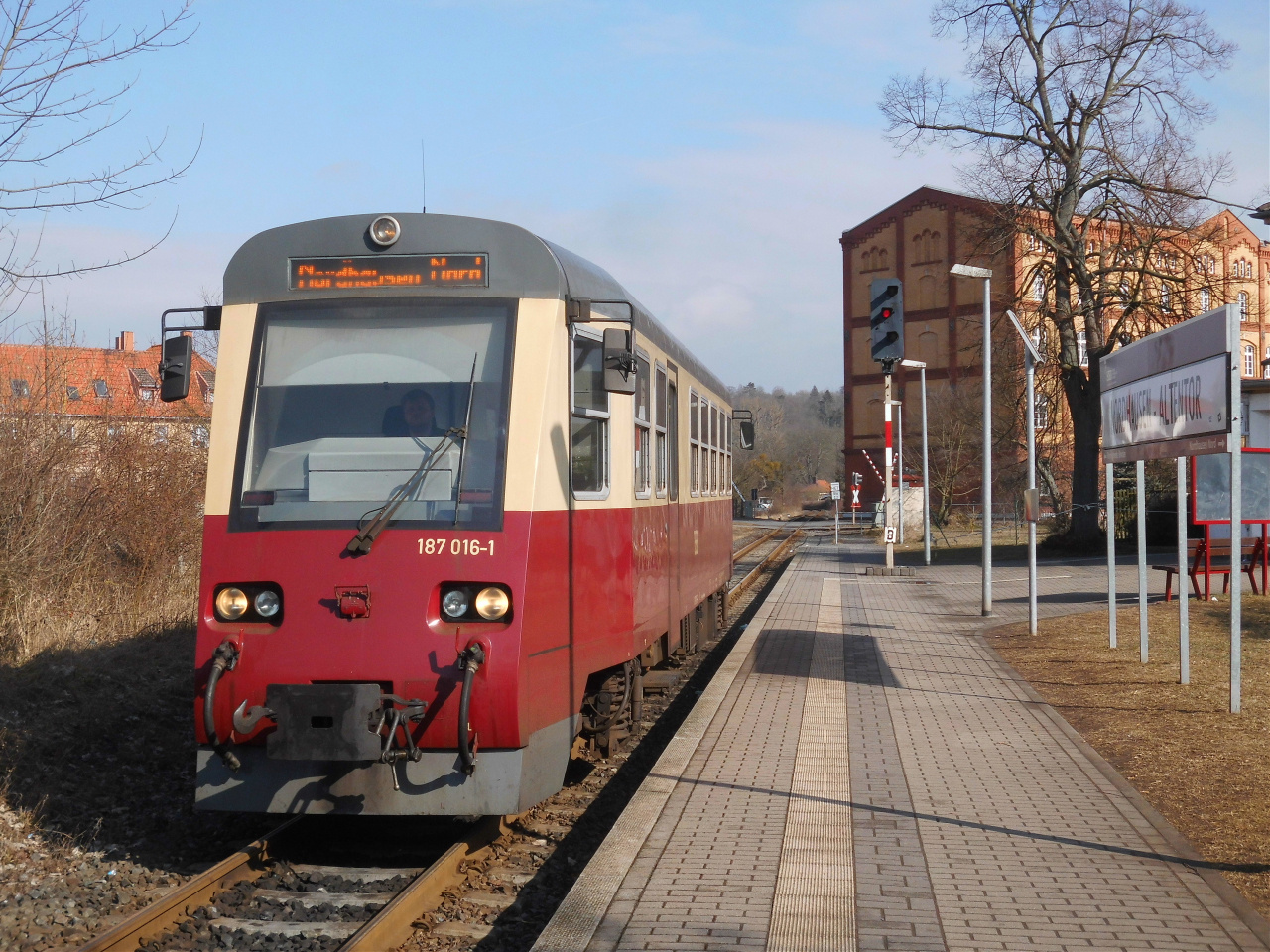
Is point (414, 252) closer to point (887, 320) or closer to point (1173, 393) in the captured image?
point (1173, 393)

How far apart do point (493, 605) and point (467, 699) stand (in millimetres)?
499

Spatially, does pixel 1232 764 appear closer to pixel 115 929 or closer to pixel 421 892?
pixel 421 892

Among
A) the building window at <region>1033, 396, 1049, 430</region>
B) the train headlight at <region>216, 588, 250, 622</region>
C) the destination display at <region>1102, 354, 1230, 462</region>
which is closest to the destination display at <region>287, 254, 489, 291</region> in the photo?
the train headlight at <region>216, 588, 250, 622</region>

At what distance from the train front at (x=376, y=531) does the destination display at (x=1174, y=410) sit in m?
A: 5.71

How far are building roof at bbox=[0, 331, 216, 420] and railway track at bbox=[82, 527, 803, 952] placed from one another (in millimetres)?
5589

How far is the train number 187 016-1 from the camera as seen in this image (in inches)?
241

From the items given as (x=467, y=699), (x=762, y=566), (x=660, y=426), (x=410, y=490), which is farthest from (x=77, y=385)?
(x=762, y=566)

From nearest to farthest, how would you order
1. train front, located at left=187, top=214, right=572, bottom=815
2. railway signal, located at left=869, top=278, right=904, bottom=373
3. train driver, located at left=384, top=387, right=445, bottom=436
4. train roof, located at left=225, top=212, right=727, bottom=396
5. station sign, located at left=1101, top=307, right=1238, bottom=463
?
train front, located at left=187, top=214, right=572, bottom=815 < train driver, located at left=384, top=387, right=445, bottom=436 < train roof, located at left=225, top=212, right=727, bottom=396 < station sign, located at left=1101, top=307, right=1238, bottom=463 < railway signal, located at left=869, top=278, right=904, bottom=373

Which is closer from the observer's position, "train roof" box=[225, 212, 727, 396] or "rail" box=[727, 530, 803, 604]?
"train roof" box=[225, 212, 727, 396]

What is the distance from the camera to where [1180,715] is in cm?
988

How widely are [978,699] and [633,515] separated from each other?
446 centimetres

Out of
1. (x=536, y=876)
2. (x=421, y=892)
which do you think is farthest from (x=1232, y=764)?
(x=421, y=892)

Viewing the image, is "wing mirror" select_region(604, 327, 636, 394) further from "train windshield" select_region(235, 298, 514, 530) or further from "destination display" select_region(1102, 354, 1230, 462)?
"destination display" select_region(1102, 354, 1230, 462)

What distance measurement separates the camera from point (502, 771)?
239 inches
